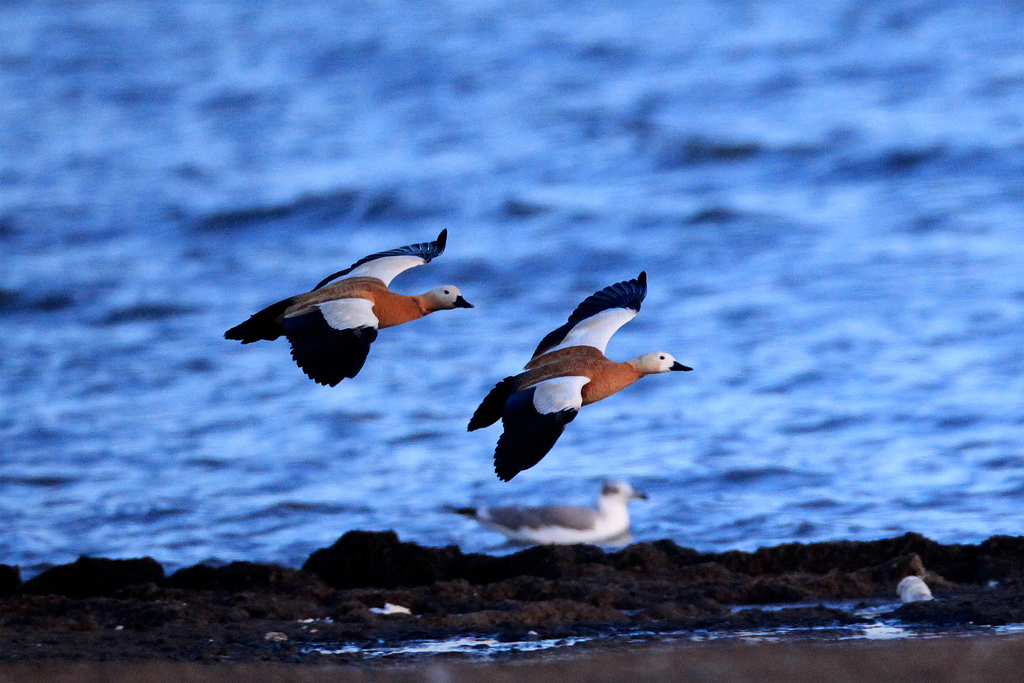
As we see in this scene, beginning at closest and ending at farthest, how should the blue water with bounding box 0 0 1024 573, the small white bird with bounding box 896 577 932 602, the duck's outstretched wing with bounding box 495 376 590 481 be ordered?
the duck's outstretched wing with bounding box 495 376 590 481
the small white bird with bounding box 896 577 932 602
the blue water with bounding box 0 0 1024 573

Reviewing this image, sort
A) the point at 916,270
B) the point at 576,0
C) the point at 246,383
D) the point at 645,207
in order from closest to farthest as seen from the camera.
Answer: the point at 246,383, the point at 916,270, the point at 645,207, the point at 576,0

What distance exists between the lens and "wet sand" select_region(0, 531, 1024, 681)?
653cm

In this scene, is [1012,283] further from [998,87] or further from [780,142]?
[998,87]

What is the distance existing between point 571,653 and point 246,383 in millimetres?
8886

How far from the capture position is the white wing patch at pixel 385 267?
821cm

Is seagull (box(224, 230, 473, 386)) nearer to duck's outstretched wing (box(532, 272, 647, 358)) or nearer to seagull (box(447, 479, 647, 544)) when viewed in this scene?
duck's outstretched wing (box(532, 272, 647, 358))

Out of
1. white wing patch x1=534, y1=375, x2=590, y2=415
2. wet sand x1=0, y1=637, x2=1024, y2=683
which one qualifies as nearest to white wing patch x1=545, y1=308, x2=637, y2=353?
white wing patch x1=534, y1=375, x2=590, y2=415

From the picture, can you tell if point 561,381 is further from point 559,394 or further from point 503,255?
point 503,255

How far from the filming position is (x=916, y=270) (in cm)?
1700

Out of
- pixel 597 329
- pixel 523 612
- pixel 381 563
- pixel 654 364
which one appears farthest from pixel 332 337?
pixel 381 563

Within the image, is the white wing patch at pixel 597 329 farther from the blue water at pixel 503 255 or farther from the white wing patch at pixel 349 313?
the blue water at pixel 503 255

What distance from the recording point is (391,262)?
8367 mm

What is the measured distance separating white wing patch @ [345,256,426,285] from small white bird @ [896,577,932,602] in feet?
10.4

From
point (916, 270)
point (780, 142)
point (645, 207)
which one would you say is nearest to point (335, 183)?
point (645, 207)
